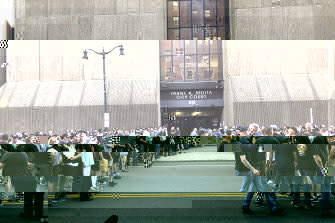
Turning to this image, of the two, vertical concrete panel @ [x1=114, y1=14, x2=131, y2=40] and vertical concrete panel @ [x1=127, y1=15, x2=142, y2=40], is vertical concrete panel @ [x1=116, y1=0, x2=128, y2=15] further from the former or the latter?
vertical concrete panel @ [x1=127, y1=15, x2=142, y2=40]

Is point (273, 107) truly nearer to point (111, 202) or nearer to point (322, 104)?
point (322, 104)

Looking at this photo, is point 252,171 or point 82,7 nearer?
point 252,171

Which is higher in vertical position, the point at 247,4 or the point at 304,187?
the point at 247,4

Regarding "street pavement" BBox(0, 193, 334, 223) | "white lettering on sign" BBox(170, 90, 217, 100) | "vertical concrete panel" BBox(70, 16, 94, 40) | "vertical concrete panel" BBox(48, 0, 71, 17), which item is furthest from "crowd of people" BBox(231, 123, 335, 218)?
"vertical concrete panel" BBox(48, 0, 71, 17)

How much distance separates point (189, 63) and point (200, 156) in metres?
14.6

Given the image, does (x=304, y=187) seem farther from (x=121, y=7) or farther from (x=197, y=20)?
(x=197, y=20)

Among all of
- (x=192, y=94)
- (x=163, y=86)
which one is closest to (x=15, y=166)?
(x=163, y=86)

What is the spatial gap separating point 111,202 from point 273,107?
14228 millimetres

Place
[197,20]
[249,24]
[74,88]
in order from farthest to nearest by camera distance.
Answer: [197,20] → [249,24] → [74,88]

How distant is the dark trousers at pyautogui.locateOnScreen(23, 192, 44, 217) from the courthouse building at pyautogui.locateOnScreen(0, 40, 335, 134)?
12.5 meters

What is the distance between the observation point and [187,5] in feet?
56.6

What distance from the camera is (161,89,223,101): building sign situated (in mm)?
15398

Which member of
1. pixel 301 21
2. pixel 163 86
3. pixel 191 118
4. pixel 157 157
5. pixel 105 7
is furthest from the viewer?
pixel 191 118

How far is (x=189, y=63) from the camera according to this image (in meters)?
15.9
